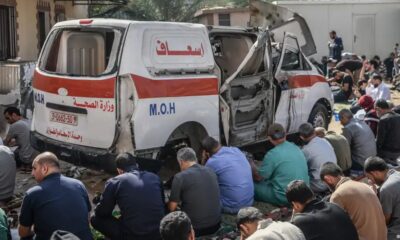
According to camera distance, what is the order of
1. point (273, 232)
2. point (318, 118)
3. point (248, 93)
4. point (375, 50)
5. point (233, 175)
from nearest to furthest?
point (273, 232) → point (233, 175) → point (248, 93) → point (318, 118) → point (375, 50)

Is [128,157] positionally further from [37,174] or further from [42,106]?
[42,106]

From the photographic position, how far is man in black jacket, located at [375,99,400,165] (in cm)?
902

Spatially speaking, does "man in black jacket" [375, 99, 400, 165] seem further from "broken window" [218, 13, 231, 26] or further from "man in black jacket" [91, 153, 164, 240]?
"broken window" [218, 13, 231, 26]

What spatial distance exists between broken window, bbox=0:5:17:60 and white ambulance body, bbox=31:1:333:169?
→ 22.5 feet

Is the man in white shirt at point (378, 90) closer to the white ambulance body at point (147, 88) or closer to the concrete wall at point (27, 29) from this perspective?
the white ambulance body at point (147, 88)

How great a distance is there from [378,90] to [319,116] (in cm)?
288

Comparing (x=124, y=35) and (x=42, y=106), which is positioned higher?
(x=124, y=35)

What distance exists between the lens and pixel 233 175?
22.5 ft

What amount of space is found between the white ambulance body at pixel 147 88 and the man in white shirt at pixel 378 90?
429 cm

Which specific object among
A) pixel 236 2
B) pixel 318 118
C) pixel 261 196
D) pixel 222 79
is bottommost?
pixel 261 196

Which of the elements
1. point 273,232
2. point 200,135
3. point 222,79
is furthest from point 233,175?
point 273,232

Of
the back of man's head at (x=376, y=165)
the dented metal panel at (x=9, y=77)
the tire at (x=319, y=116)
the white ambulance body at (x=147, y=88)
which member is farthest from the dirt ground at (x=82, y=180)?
the tire at (x=319, y=116)

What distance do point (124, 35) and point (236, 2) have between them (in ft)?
115

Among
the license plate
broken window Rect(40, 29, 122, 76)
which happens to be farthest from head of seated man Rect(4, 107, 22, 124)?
the license plate
